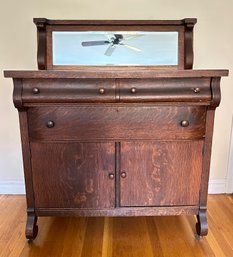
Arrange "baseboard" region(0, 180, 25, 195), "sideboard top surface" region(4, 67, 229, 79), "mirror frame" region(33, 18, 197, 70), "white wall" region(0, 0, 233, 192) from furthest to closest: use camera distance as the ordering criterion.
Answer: "baseboard" region(0, 180, 25, 195)
"white wall" region(0, 0, 233, 192)
"mirror frame" region(33, 18, 197, 70)
"sideboard top surface" region(4, 67, 229, 79)

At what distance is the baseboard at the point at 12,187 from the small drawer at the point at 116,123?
0.86 metres

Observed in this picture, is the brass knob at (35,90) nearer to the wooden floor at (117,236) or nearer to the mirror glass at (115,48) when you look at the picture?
the mirror glass at (115,48)

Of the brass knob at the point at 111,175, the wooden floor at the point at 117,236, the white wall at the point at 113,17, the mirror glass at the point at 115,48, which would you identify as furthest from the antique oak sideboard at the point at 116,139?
the white wall at the point at 113,17

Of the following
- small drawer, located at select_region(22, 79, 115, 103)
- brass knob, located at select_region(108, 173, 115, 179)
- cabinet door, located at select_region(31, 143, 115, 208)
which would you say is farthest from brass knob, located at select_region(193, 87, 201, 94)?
brass knob, located at select_region(108, 173, 115, 179)

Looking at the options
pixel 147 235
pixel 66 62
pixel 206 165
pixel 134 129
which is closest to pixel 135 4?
pixel 66 62

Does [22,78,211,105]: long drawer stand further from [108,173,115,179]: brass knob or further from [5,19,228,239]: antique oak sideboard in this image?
[108,173,115,179]: brass knob

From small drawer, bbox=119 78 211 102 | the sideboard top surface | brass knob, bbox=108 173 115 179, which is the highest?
the sideboard top surface

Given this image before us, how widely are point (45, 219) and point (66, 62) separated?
108 cm

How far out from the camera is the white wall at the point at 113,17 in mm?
1786

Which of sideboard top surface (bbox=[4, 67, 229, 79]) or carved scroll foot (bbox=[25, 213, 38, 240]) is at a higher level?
sideboard top surface (bbox=[4, 67, 229, 79])

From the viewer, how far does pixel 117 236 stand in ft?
5.24

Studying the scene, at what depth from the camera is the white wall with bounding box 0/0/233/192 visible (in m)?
1.79


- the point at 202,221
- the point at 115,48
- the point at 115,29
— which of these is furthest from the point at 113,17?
the point at 202,221

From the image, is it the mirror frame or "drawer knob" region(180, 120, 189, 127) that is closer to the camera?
"drawer knob" region(180, 120, 189, 127)
